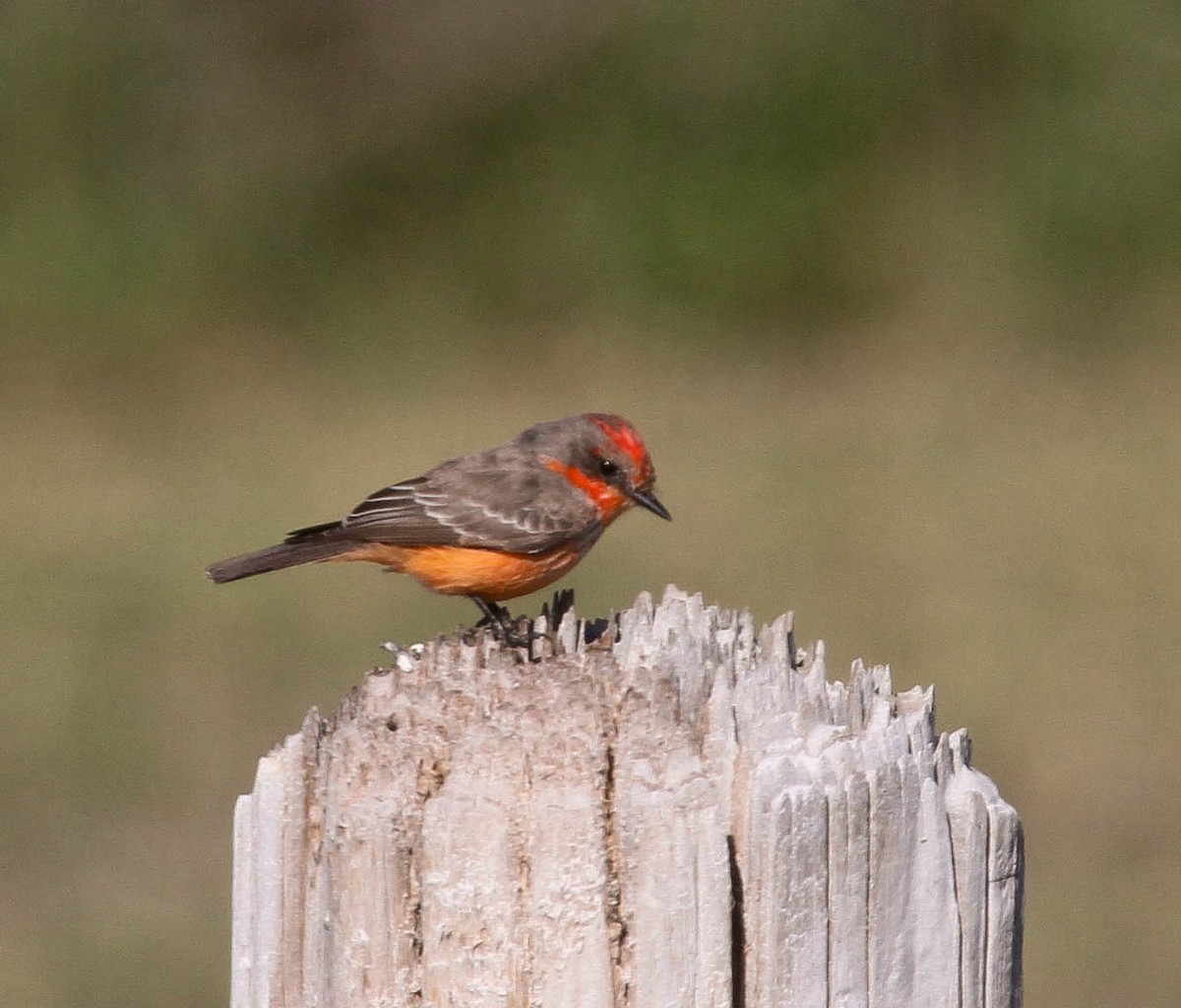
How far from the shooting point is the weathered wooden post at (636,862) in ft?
8.30

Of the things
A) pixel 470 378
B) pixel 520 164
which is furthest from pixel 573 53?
pixel 470 378

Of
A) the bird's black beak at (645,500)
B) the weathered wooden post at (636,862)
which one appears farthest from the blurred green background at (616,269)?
the weathered wooden post at (636,862)

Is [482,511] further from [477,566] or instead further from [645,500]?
[645,500]

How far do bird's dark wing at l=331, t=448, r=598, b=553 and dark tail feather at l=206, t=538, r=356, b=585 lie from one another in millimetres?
65

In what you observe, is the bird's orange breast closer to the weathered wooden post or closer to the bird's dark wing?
the bird's dark wing

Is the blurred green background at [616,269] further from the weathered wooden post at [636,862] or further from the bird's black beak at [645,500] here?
the weathered wooden post at [636,862]

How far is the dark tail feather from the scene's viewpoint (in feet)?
19.6

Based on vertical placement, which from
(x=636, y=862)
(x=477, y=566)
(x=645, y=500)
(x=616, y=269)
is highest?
(x=616, y=269)

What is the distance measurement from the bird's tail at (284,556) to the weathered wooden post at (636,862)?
3.22m

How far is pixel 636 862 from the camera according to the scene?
2559 millimetres

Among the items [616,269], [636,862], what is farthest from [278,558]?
[616,269]

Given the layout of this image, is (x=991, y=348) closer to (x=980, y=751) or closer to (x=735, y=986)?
(x=980, y=751)

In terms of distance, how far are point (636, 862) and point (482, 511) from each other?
344 centimetres

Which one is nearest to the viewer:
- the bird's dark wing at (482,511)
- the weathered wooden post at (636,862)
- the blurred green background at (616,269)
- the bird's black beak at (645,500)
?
the weathered wooden post at (636,862)
